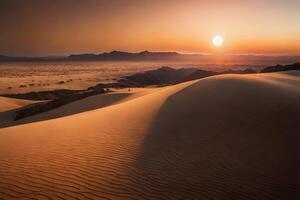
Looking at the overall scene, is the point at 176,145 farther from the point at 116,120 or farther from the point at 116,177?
the point at 116,120

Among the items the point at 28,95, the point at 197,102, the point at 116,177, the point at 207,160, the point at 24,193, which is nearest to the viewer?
the point at 24,193

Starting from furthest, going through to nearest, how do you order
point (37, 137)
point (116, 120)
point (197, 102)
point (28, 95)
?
point (28, 95)
point (197, 102)
point (116, 120)
point (37, 137)

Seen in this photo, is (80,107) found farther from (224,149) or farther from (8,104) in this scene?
(224,149)

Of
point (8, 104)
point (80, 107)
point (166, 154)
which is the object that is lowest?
point (8, 104)

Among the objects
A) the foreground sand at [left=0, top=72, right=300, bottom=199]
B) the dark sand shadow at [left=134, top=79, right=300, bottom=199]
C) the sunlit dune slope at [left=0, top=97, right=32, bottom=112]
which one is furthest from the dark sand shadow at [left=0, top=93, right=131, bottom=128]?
the dark sand shadow at [left=134, top=79, right=300, bottom=199]

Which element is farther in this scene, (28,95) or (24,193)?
(28,95)

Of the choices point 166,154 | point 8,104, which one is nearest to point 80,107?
point 8,104

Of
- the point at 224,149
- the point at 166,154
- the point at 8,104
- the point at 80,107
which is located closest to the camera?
the point at 166,154

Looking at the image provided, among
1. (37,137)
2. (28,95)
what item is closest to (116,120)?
(37,137)
